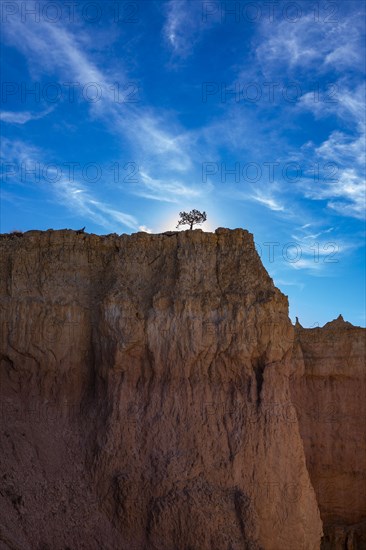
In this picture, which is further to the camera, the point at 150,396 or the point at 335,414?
the point at 335,414

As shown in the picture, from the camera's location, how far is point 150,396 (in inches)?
647

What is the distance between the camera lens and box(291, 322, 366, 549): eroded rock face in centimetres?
2225

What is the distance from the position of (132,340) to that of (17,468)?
4.32m

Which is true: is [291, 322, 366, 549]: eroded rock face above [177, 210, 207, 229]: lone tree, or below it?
below

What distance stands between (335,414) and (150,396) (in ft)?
29.9

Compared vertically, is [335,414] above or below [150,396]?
below

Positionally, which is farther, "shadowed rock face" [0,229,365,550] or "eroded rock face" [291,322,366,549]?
"eroded rock face" [291,322,366,549]

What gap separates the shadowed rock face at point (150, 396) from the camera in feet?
49.7

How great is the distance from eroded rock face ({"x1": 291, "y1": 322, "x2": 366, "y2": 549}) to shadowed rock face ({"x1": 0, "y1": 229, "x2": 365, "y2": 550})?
549 cm

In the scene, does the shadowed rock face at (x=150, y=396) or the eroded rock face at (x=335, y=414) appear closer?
the shadowed rock face at (x=150, y=396)

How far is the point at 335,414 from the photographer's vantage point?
22.5 m

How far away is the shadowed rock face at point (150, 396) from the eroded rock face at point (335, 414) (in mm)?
5489

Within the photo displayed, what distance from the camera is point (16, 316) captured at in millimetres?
16766

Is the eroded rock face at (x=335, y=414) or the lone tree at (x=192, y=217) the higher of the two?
the lone tree at (x=192, y=217)
